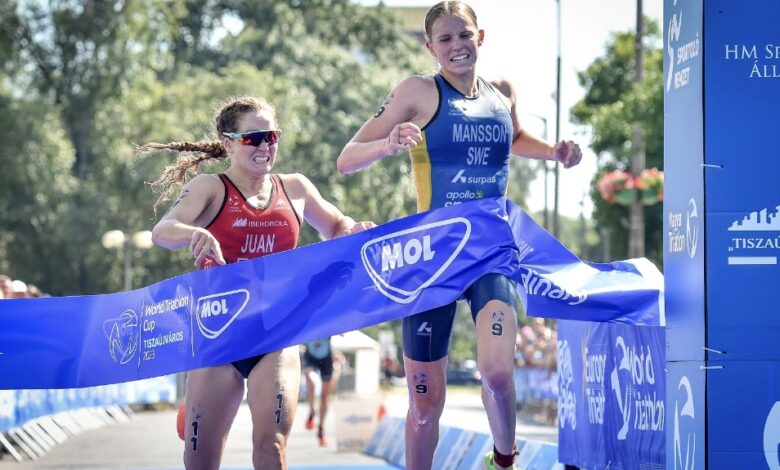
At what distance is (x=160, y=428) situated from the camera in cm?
2769

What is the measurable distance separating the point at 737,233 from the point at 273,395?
86.0 inches

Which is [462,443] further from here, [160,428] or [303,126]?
[303,126]

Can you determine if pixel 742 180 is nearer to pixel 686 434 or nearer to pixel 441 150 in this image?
pixel 686 434

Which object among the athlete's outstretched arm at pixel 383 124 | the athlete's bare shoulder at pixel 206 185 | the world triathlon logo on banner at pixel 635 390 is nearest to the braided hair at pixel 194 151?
the athlete's bare shoulder at pixel 206 185

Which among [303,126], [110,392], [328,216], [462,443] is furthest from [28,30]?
[328,216]

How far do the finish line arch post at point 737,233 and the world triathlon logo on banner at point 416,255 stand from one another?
4.07 feet

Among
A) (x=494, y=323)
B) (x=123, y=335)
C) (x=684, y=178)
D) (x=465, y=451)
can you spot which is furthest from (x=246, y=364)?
(x=465, y=451)

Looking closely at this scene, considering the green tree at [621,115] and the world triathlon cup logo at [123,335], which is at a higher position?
the green tree at [621,115]

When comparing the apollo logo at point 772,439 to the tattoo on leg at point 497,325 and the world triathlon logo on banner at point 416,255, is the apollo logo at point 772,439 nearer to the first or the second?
the tattoo on leg at point 497,325

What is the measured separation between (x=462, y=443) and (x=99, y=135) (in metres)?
36.3

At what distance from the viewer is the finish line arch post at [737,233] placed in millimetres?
6270

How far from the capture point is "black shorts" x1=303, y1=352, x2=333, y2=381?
75.0ft

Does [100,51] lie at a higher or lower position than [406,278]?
higher

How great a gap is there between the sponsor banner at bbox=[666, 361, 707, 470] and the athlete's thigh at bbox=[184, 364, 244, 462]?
2024mm
